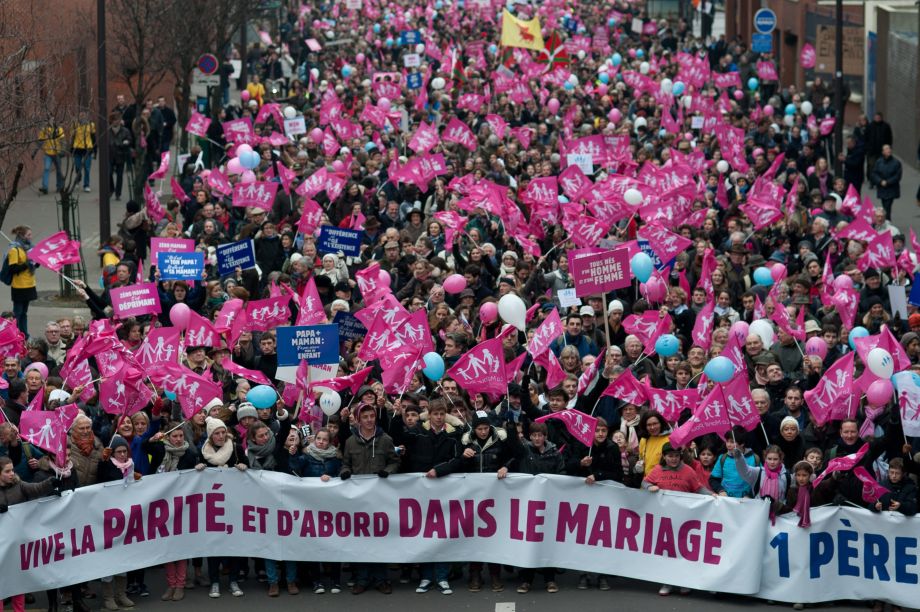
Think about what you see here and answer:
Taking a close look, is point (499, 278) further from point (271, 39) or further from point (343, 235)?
point (271, 39)

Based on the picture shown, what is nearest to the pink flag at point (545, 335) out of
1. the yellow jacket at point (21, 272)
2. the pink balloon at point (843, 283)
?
the pink balloon at point (843, 283)

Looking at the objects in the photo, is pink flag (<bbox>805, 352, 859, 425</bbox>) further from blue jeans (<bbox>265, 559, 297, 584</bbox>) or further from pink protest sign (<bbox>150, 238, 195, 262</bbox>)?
pink protest sign (<bbox>150, 238, 195, 262</bbox>)

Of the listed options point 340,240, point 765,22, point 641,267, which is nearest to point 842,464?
point 641,267

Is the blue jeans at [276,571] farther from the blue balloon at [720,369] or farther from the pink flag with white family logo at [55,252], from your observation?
the pink flag with white family logo at [55,252]

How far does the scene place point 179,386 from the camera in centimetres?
1380

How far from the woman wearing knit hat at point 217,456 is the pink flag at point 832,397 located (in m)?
4.32

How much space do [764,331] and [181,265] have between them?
19.1ft

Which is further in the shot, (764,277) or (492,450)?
(764,277)

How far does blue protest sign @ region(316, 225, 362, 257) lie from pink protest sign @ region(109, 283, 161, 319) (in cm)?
313

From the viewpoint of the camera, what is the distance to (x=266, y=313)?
53.1ft

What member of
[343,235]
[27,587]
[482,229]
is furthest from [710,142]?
[27,587]

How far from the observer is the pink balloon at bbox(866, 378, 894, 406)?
13.5 meters

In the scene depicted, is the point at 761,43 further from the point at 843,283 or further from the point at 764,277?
the point at 843,283

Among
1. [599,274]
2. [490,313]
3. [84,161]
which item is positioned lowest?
[490,313]
